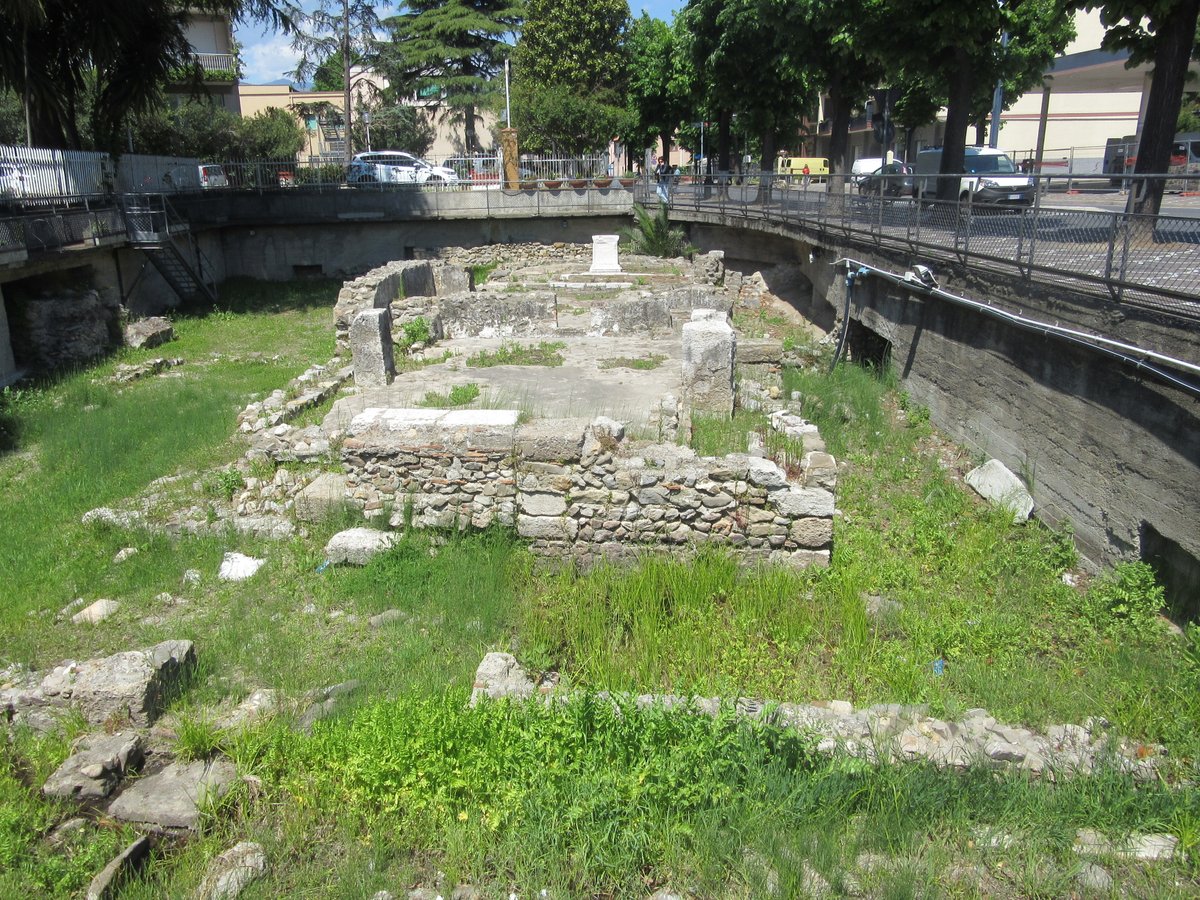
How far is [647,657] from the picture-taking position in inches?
252

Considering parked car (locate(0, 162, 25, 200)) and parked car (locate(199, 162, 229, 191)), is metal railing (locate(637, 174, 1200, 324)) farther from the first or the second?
parked car (locate(199, 162, 229, 191))

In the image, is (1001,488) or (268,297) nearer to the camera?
(1001,488)

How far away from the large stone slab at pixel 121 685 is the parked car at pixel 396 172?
80.3 ft

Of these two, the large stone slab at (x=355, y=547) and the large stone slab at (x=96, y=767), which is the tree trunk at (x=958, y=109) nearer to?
the large stone slab at (x=355, y=547)

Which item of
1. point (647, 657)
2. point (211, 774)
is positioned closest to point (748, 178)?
point (647, 657)

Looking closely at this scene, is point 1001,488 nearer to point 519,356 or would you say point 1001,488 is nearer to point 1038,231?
point 1038,231

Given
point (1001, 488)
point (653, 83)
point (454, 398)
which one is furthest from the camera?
point (653, 83)

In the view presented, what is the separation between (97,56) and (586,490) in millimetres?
20002

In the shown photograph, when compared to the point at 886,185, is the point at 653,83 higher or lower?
higher

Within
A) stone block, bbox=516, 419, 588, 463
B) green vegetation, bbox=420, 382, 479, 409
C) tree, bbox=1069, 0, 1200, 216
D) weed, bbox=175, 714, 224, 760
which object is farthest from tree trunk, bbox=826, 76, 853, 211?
weed, bbox=175, 714, 224, 760

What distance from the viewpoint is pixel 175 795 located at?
4.75 metres

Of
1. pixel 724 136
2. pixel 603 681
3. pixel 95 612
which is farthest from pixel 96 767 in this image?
pixel 724 136

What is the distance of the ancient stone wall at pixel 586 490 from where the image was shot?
777 cm

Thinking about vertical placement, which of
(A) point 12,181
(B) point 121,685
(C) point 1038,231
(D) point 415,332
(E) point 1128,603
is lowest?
(E) point 1128,603
